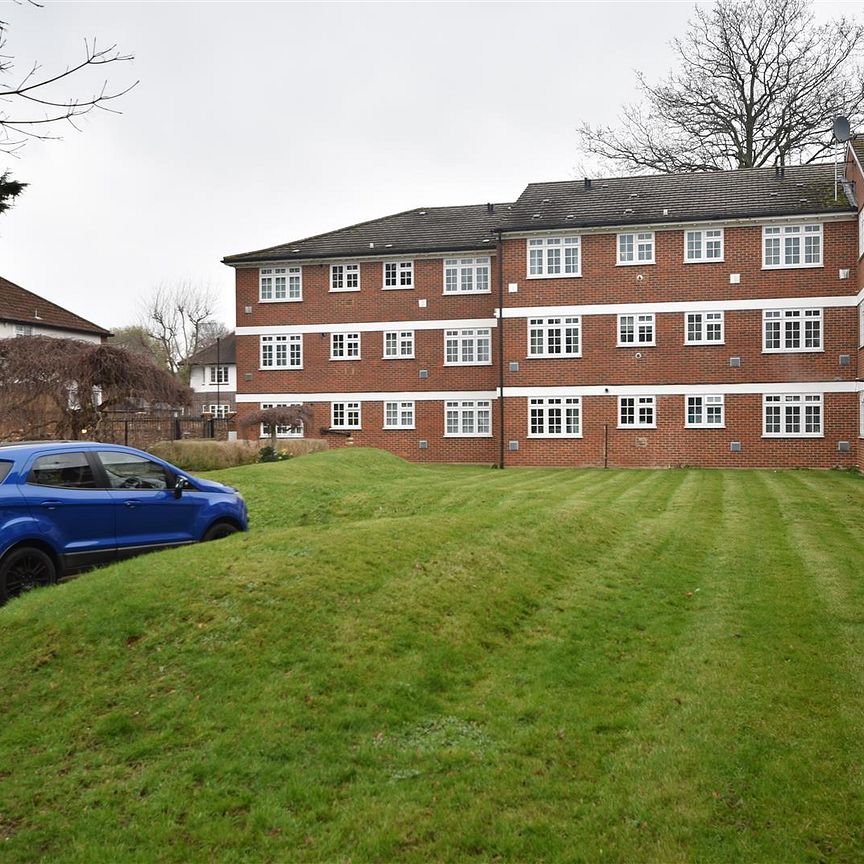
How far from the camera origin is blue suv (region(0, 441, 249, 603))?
30.0 ft

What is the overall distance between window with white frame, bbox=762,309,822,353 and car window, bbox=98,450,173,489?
2419 cm

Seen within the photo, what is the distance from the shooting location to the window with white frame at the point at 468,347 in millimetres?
34188

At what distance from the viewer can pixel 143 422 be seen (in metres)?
28.0

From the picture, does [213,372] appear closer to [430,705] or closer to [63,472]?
[63,472]

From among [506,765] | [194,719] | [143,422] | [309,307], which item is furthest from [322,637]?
[309,307]

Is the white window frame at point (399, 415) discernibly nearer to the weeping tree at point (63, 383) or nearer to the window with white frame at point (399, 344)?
the window with white frame at point (399, 344)

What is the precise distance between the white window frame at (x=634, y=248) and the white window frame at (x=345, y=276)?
36.2 feet

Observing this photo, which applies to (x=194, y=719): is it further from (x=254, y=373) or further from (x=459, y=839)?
(x=254, y=373)

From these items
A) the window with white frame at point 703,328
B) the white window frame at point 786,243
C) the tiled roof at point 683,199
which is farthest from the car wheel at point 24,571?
the white window frame at point 786,243

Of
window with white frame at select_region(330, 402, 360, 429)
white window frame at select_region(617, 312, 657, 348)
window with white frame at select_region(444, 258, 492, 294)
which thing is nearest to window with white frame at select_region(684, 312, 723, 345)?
white window frame at select_region(617, 312, 657, 348)

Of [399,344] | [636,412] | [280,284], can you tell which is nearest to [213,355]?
[280,284]

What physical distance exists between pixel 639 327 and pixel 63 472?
24.4 m

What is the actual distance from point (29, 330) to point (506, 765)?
148 feet

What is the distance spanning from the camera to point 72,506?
31.7ft
